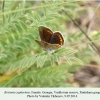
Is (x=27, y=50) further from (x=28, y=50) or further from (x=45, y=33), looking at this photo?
(x=45, y=33)

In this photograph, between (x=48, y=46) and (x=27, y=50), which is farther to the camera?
(x=27, y=50)

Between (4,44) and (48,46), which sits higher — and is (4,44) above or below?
above

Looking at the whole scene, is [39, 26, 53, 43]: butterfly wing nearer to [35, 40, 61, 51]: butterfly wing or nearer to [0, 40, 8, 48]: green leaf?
[35, 40, 61, 51]: butterfly wing

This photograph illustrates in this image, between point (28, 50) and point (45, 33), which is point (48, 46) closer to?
point (45, 33)

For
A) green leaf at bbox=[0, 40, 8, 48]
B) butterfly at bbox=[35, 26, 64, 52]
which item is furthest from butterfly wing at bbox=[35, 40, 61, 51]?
green leaf at bbox=[0, 40, 8, 48]

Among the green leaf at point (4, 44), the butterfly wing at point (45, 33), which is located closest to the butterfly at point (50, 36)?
the butterfly wing at point (45, 33)

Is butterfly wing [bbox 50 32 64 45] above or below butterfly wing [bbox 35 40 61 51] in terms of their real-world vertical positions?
above

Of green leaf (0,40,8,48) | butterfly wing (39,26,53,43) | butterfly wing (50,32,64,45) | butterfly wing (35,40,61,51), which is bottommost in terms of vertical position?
butterfly wing (35,40,61,51)

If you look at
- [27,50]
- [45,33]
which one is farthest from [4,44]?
[45,33]

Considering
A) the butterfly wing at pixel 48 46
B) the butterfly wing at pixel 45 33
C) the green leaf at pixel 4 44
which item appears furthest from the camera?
the green leaf at pixel 4 44

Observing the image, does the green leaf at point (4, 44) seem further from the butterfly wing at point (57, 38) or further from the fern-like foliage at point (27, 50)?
the butterfly wing at point (57, 38)
